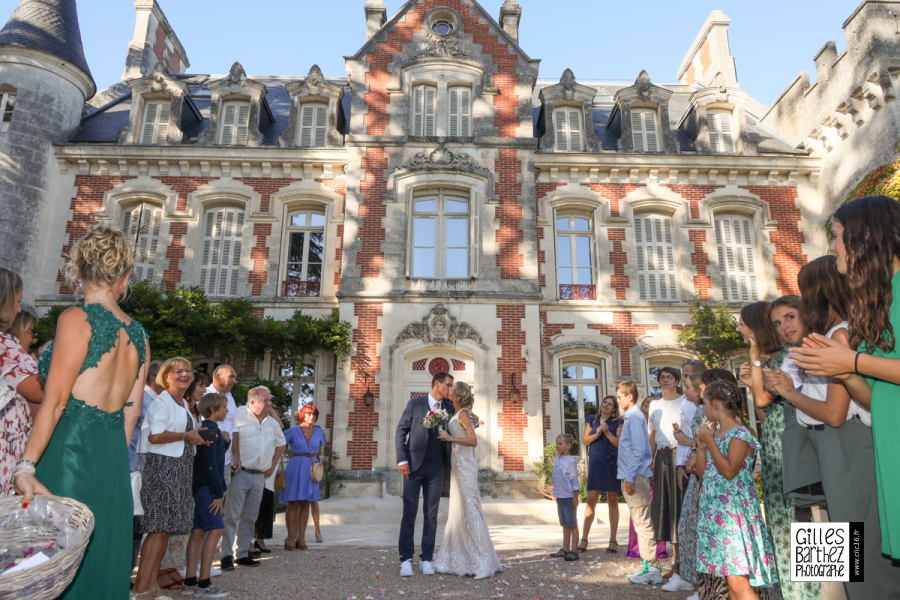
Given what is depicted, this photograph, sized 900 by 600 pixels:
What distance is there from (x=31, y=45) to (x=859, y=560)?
16.1 m

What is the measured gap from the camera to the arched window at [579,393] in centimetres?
1228

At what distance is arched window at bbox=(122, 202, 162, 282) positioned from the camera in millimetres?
12973

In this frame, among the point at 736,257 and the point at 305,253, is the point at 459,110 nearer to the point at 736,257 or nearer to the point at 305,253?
the point at 305,253

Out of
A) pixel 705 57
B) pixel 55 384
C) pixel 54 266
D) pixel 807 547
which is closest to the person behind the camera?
pixel 55 384

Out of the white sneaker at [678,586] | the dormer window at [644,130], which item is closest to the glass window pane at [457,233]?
the dormer window at [644,130]

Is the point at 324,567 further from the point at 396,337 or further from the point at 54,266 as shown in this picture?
the point at 54,266

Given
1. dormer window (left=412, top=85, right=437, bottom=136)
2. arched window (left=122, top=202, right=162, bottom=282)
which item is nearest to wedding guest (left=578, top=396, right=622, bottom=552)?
dormer window (left=412, top=85, right=437, bottom=136)

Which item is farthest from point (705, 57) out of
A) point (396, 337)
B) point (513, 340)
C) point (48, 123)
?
point (48, 123)

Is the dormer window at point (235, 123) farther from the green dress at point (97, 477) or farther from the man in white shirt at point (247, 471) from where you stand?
the green dress at point (97, 477)

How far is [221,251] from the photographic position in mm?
13148

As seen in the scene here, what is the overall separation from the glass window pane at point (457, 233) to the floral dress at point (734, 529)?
371 inches

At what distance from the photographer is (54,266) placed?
42.1 feet

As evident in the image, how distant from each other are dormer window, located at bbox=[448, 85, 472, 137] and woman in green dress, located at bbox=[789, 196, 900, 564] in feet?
37.3

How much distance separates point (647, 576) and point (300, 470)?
12.2 feet
